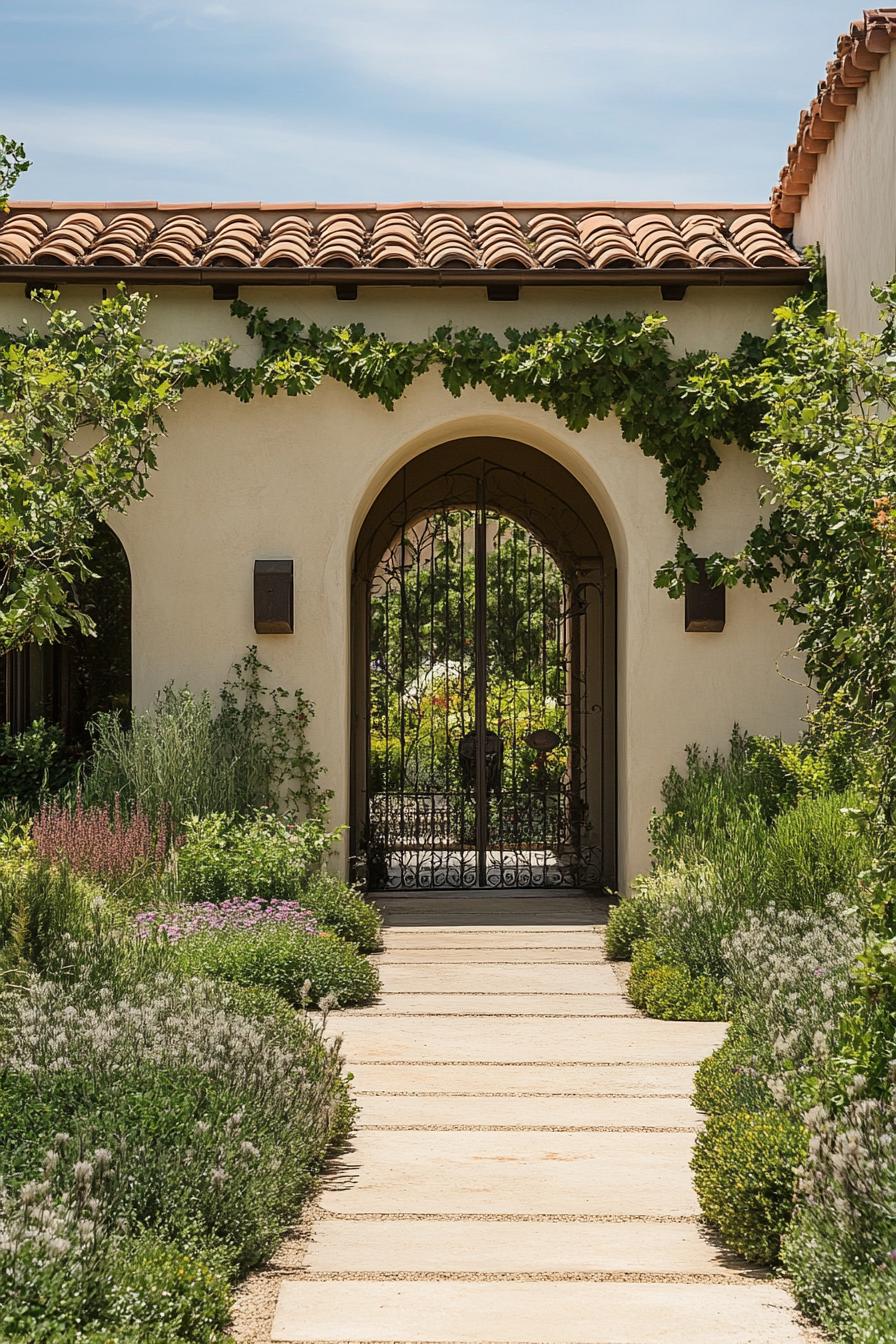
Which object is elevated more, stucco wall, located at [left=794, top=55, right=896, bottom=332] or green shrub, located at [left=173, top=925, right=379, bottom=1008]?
stucco wall, located at [left=794, top=55, right=896, bottom=332]

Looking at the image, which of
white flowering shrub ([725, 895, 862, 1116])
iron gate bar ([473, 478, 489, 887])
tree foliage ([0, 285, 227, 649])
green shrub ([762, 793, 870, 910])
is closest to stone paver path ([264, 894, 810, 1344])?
white flowering shrub ([725, 895, 862, 1116])

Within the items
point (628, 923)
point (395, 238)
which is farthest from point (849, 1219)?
point (395, 238)

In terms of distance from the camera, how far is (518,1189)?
4.65m

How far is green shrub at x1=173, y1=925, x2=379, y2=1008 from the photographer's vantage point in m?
6.61

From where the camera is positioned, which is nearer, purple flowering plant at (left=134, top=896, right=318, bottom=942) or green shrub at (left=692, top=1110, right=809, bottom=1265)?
green shrub at (left=692, top=1110, right=809, bottom=1265)

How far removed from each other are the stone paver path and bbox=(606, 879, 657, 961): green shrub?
52 centimetres

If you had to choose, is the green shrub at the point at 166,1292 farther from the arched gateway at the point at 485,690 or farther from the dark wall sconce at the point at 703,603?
the arched gateway at the point at 485,690

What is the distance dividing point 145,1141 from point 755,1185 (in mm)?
1700

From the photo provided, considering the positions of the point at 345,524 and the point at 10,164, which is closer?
the point at 10,164

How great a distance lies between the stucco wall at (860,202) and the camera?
7719 mm

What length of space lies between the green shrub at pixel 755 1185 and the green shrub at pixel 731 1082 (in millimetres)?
316

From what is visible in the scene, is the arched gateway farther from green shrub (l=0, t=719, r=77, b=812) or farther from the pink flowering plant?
the pink flowering plant

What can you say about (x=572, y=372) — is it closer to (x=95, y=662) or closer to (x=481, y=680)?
(x=481, y=680)

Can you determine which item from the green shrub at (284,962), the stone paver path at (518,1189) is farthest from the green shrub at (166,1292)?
the green shrub at (284,962)
